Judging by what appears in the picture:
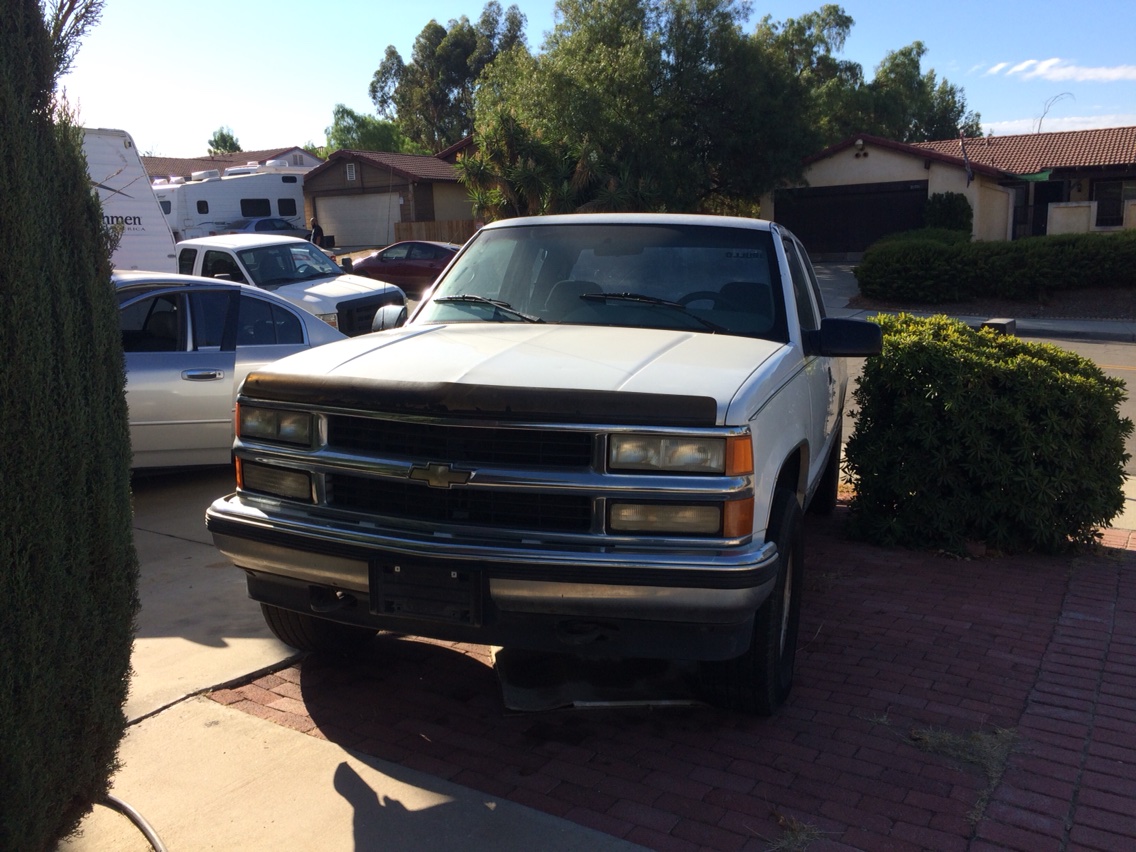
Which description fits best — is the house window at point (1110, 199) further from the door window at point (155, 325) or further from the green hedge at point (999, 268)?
the door window at point (155, 325)

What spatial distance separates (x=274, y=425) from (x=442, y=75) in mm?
70327

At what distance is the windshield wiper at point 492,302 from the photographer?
16.1ft

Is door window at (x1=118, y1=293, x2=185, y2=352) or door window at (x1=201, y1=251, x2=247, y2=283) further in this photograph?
door window at (x1=201, y1=251, x2=247, y2=283)

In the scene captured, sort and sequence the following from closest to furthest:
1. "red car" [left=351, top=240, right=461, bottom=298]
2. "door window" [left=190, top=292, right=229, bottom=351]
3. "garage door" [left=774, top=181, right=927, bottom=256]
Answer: "door window" [left=190, top=292, right=229, bottom=351], "red car" [left=351, top=240, right=461, bottom=298], "garage door" [left=774, top=181, right=927, bottom=256]

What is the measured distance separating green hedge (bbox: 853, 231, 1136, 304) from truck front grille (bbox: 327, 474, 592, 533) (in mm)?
23140

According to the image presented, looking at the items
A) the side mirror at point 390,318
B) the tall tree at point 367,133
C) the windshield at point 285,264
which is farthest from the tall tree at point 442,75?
the side mirror at point 390,318

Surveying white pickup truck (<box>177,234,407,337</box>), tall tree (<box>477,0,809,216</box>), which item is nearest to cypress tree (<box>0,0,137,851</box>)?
white pickup truck (<box>177,234,407,337</box>)

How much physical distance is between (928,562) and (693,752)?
294 centimetres

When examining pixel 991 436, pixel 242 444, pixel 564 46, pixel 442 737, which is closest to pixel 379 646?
pixel 442 737

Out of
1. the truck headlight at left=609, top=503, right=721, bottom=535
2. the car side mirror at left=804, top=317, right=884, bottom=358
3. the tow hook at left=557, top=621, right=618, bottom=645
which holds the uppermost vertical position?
the car side mirror at left=804, top=317, right=884, bottom=358

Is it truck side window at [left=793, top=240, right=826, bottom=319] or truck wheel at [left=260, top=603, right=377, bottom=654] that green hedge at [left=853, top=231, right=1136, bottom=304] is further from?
truck wheel at [left=260, top=603, right=377, bottom=654]

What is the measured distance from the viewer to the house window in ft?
122

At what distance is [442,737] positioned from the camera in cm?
406

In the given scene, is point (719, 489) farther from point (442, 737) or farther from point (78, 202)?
point (78, 202)
